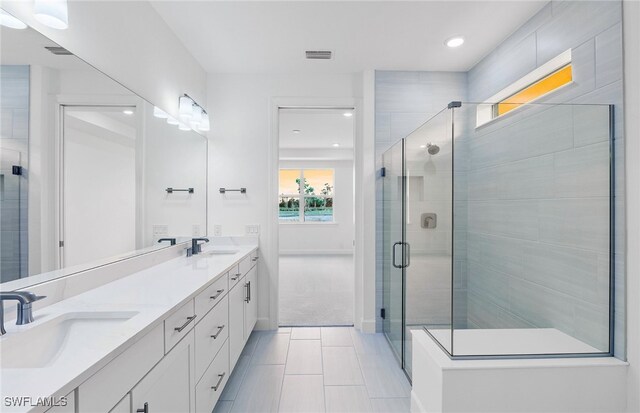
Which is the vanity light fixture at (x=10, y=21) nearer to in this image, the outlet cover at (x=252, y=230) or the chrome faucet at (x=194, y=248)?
the chrome faucet at (x=194, y=248)

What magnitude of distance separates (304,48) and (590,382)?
9.73 feet

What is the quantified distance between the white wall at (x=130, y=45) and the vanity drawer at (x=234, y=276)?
137 cm

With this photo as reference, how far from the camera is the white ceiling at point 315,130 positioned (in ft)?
16.4

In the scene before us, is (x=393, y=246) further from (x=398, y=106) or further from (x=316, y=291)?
(x=316, y=291)

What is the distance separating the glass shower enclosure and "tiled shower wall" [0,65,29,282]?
78.4 inches

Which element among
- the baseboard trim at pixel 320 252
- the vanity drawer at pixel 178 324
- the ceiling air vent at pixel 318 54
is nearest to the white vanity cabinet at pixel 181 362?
the vanity drawer at pixel 178 324

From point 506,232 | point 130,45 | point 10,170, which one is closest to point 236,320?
point 10,170

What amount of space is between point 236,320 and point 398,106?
2.52m

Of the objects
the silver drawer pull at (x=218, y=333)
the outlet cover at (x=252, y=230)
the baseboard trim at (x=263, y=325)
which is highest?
the outlet cover at (x=252, y=230)

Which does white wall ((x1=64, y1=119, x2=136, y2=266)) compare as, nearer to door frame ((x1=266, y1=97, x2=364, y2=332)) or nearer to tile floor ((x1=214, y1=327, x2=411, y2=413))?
tile floor ((x1=214, y1=327, x2=411, y2=413))

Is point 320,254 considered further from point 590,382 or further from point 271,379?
point 590,382

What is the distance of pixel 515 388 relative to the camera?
1501mm

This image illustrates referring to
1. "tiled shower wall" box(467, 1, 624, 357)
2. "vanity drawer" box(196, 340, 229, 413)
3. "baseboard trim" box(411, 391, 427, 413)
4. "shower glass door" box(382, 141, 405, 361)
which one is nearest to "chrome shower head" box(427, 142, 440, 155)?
"tiled shower wall" box(467, 1, 624, 357)

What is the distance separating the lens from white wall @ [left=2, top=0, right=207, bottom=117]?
149 centimetres
